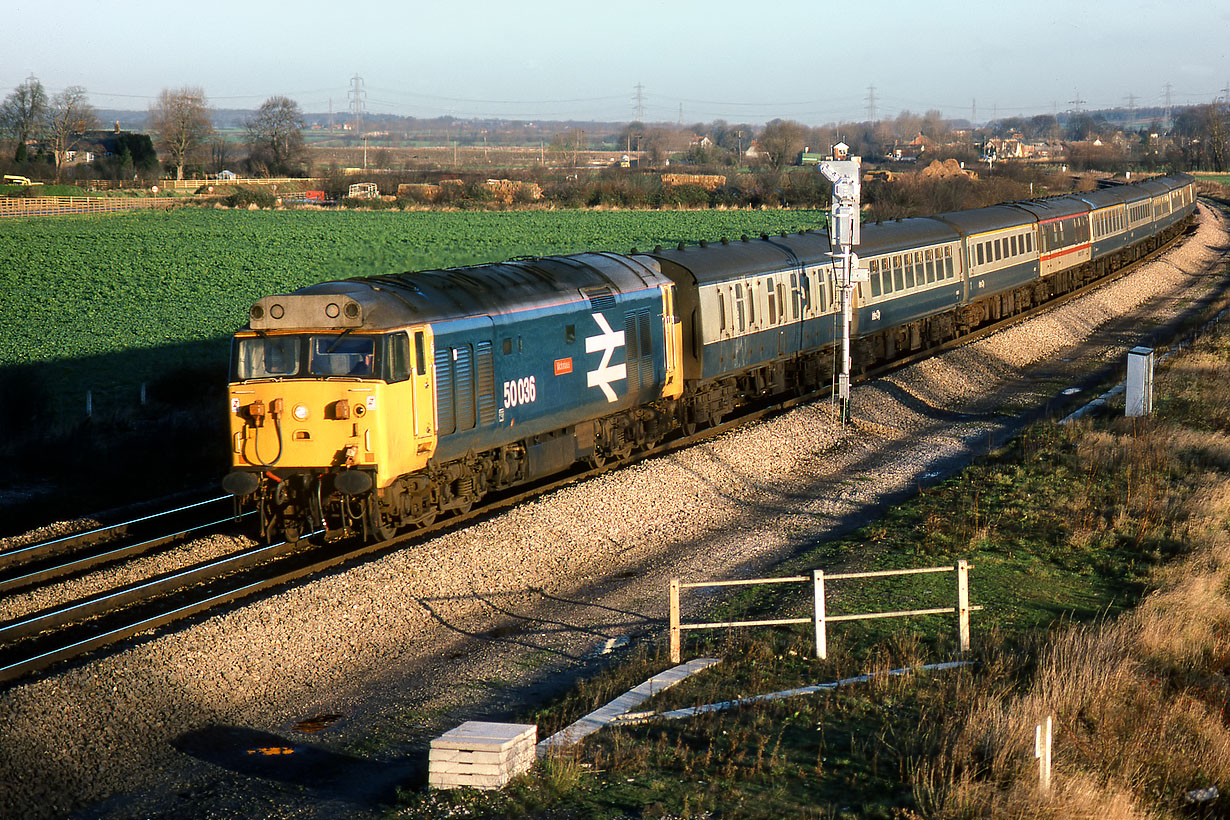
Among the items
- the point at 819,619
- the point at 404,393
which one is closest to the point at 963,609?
the point at 819,619

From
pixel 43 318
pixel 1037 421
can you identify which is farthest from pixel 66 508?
pixel 43 318

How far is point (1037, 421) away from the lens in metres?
24.6

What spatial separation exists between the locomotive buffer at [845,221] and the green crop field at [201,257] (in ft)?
48.4

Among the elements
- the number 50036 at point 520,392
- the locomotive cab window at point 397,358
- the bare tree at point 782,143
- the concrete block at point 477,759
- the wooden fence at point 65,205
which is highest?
the bare tree at point 782,143

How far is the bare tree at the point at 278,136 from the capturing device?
133 metres

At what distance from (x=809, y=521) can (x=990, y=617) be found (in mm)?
5203

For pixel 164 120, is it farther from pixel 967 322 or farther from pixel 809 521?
pixel 809 521

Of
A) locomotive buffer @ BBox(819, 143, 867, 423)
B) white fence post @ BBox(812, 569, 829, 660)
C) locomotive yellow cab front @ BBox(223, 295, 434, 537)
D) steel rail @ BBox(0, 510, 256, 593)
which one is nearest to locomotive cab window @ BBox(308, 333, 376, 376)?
locomotive yellow cab front @ BBox(223, 295, 434, 537)

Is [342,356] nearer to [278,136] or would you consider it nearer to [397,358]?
[397,358]

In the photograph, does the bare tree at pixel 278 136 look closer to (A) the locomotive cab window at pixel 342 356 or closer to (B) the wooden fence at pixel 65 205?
(B) the wooden fence at pixel 65 205

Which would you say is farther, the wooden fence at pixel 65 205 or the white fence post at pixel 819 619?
the wooden fence at pixel 65 205

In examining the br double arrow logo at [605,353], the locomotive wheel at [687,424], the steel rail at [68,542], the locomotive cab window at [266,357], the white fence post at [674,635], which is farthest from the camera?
the locomotive wheel at [687,424]

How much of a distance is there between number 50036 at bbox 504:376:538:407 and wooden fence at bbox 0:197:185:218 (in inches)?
3146

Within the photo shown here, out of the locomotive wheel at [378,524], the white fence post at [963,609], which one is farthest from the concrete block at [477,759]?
the locomotive wheel at [378,524]
